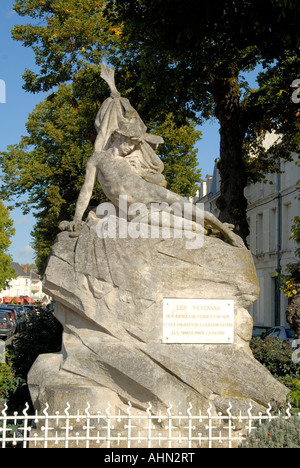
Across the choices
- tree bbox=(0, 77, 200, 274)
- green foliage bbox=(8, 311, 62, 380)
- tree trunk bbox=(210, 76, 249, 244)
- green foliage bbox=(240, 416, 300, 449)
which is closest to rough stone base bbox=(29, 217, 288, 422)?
green foliage bbox=(240, 416, 300, 449)

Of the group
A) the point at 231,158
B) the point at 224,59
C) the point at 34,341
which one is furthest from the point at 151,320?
the point at 224,59

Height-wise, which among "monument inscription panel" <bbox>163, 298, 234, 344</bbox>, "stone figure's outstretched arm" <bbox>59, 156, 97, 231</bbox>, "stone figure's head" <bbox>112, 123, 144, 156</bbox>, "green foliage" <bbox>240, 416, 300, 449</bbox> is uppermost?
"stone figure's head" <bbox>112, 123, 144, 156</bbox>

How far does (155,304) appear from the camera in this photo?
22.5ft

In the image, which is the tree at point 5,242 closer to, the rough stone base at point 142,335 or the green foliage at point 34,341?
the green foliage at point 34,341

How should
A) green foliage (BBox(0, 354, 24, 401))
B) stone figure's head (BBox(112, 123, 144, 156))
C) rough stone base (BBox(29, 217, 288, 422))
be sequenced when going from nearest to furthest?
rough stone base (BBox(29, 217, 288, 422)) → stone figure's head (BBox(112, 123, 144, 156)) → green foliage (BBox(0, 354, 24, 401))

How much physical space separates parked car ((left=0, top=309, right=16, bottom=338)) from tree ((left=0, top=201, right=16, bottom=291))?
2307 centimetres

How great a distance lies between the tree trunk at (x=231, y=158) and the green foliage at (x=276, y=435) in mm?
8651

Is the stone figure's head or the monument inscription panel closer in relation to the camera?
the monument inscription panel

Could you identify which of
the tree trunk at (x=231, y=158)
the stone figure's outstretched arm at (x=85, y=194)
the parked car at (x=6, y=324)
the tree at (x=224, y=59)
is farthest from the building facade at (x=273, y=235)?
the stone figure's outstretched arm at (x=85, y=194)

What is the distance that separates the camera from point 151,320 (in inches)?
269

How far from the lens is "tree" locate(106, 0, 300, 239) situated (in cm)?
1138

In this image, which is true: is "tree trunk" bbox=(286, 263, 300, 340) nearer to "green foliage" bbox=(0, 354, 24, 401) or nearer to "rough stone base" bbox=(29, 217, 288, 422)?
"rough stone base" bbox=(29, 217, 288, 422)

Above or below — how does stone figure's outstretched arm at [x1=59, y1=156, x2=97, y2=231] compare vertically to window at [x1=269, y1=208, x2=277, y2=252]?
below
